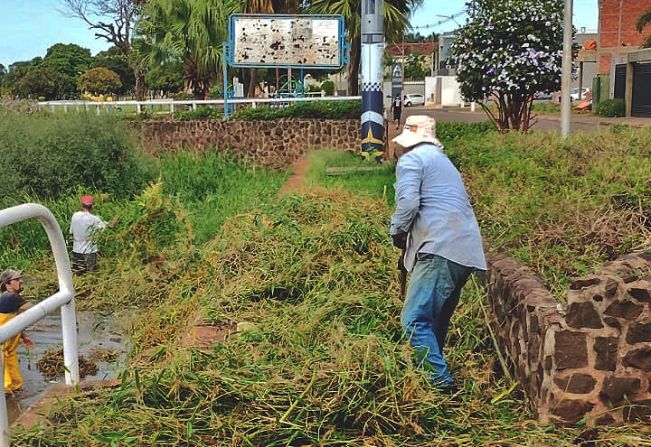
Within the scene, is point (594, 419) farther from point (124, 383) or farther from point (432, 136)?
point (124, 383)

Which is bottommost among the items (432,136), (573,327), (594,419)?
(594,419)

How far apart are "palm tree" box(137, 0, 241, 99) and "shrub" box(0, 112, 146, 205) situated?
15.5 m

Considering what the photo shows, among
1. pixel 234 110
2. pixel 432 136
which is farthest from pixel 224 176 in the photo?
pixel 432 136

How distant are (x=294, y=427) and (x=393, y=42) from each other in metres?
25.5

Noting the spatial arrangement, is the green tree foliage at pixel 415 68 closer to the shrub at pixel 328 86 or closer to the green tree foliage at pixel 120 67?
the shrub at pixel 328 86

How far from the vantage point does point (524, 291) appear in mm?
4855

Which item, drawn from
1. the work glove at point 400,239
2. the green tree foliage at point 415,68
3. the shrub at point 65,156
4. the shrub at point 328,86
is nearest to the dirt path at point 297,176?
the shrub at point 65,156

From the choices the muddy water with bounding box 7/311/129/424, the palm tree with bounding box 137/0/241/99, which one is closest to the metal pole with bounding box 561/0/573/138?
the muddy water with bounding box 7/311/129/424

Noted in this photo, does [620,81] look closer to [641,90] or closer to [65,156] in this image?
[641,90]

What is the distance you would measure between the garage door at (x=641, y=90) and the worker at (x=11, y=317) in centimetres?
3408

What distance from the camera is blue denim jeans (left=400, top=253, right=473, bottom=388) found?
181 inches

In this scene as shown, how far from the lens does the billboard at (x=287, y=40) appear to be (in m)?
21.0

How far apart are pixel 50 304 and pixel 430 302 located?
2.07m

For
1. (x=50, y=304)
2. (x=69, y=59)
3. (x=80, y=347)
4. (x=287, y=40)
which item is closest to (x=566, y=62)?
(x=287, y=40)
